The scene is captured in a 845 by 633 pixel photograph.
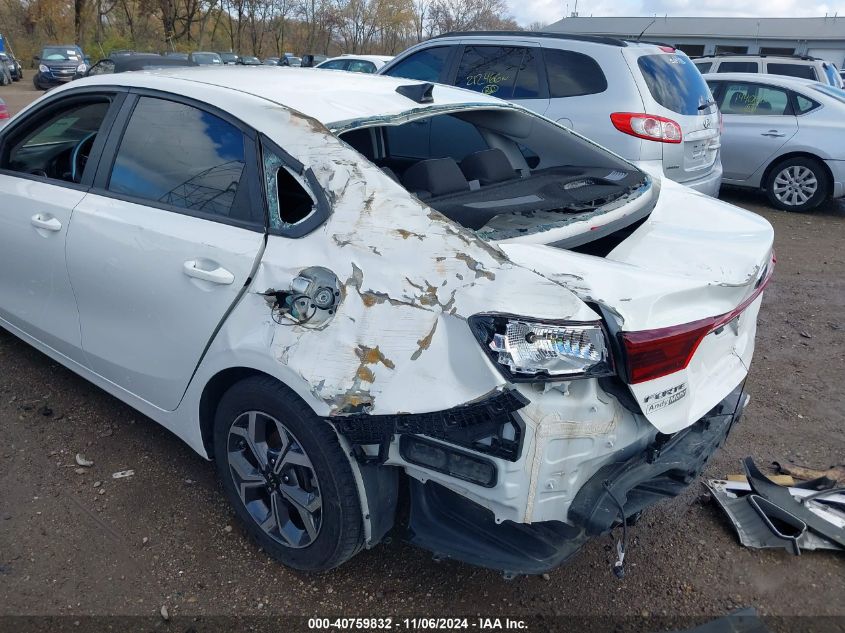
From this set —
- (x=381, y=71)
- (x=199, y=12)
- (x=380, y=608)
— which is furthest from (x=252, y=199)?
(x=199, y=12)

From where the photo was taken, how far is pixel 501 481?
6.32ft

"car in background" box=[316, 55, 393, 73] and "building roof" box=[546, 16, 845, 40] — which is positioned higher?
"building roof" box=[546, 16, 845, 40]

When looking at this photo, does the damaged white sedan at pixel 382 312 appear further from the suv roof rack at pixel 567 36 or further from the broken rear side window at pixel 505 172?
the suv roof rack at pixel 567 36

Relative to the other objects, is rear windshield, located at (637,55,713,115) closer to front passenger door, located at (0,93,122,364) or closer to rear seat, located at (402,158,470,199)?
rear seat, located at (402,158,470,199)

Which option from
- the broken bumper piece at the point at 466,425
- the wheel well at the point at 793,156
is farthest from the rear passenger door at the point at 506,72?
the broken bumper piece at the point at 466,425

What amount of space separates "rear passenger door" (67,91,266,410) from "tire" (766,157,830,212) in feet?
26.7

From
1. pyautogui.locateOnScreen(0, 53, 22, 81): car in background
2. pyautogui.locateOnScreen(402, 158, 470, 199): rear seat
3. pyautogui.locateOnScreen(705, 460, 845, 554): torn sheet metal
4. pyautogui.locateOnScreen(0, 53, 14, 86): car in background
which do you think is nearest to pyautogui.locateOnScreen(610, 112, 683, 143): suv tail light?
pyautogui.locateOnScreen(402, 158, 470, 199): rear seat

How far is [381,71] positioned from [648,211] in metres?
5.30

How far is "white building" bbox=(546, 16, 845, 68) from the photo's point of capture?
4475cm

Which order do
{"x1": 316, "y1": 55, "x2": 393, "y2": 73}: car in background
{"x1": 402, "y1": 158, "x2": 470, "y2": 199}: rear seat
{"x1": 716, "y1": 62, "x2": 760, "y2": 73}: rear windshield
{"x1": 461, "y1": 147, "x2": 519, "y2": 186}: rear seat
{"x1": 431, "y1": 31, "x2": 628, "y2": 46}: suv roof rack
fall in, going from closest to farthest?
{"x1": 402, "y1": 158, "x2": 470, "y2": 199}: rear seat, {"x1": 461, "y1": 147, "x2": 519, "y2": 186}: rear seat, {"x1": 431, "y1": 31, "x2": 628, "y2": 46}: suv roof rack, {"x1": 716, "y1": 62, "x2": 760, "y2": 73}: rear windshield, {"x1": 316, "y1": 55, "x2": 393, "y2": 73}: car in background

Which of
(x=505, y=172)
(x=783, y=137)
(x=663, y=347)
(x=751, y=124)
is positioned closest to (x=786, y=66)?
(x=751, y=124)

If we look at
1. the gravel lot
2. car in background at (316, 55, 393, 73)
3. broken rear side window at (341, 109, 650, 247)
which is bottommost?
the gravel lot

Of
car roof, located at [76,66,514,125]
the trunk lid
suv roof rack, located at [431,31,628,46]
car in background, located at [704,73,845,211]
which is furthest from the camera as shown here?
car in background, located at [704,73,845,211]

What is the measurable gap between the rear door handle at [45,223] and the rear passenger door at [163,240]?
13 cm
